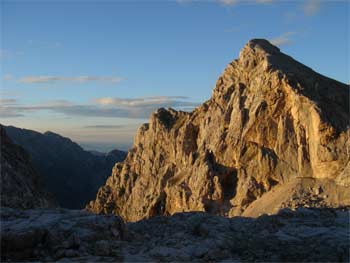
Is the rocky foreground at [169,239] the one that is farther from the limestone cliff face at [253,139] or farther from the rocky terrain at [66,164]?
the rocky terrain at [66,164]

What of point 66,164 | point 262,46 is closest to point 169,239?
point 262,46

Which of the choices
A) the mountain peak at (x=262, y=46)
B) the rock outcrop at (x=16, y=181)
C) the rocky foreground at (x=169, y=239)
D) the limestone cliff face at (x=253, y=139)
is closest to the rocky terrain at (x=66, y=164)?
the limestone cliff face at (x=253, y=139)

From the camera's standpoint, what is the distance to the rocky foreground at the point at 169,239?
14.1 metres

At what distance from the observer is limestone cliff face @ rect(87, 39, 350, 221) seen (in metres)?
44.0

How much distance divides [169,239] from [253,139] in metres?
36.8

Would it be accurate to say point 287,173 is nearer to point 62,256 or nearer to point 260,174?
point 260,174

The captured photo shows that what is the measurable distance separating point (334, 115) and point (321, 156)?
4468 mm

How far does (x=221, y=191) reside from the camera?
5312cm

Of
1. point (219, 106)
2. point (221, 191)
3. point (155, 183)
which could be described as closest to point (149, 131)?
point (155, 183)

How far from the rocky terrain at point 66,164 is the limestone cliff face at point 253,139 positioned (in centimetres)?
6511

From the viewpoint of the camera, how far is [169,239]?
1623 centimetres

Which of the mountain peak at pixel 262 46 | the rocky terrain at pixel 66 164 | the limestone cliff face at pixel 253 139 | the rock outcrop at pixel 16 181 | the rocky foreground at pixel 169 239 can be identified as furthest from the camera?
the rocky terrain at pixel 66 164

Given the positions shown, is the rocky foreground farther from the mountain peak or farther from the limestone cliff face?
A: the mountain peak

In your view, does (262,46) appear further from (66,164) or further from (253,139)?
(66,164)
